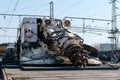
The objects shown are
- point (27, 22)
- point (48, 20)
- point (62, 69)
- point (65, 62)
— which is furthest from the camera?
point (48, 20)

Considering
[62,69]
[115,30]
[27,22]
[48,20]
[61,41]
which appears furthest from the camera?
[115,30]

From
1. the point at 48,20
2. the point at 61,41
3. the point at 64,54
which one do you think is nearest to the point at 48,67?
the point at 64,54

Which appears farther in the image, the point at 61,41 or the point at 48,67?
the point at 61,41

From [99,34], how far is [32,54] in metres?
52.6

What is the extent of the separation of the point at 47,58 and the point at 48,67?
71 cm

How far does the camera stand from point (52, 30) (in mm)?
12789

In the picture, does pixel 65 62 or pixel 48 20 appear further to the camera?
pixel 48 20

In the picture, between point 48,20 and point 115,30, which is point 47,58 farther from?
point 115,30

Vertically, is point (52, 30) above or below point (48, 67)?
above

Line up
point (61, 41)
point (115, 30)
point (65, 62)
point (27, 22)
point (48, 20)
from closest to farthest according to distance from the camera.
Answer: point (65, 62) → point (61, 41) → point (27, 22) → point (48, 20) → point (115, 30)

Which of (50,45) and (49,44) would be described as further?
(49,44)

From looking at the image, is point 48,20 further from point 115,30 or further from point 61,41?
point 115,30

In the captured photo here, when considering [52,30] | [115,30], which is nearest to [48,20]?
[52,30]

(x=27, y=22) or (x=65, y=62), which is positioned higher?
(x=27, y=22)
